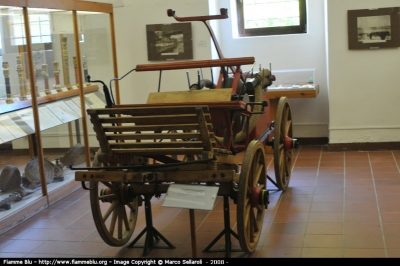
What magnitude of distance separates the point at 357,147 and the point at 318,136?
0.79 meters

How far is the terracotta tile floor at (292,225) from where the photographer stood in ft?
14.1

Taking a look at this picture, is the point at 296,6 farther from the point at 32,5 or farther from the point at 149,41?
the point at 32,5

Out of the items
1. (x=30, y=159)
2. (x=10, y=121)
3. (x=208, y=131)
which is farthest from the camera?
(x=30, y=159)

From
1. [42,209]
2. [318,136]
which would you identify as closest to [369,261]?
[42,209]

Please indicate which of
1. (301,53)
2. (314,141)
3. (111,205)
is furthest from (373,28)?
(111,205)

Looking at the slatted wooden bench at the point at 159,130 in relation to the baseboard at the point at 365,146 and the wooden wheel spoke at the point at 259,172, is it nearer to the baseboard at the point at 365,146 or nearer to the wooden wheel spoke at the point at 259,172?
the wooden wheel spoke at the point at 259,172

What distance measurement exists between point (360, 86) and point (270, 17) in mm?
1692

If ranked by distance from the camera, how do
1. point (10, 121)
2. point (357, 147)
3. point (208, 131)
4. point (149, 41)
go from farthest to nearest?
point (149, 41)
point (357, 147)
point (10, 121)
point (208, 131)

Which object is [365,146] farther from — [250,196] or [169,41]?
[250,196]

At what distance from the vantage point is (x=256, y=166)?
168 inches

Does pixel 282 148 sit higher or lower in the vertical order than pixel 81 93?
lower

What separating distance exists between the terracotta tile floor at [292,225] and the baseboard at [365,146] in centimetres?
105

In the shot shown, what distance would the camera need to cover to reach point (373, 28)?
24.1 feet

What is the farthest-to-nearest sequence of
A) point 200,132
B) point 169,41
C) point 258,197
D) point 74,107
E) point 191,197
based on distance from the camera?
point 169,41, point 74,107, point 258,197, point 200,132, point 191,197
